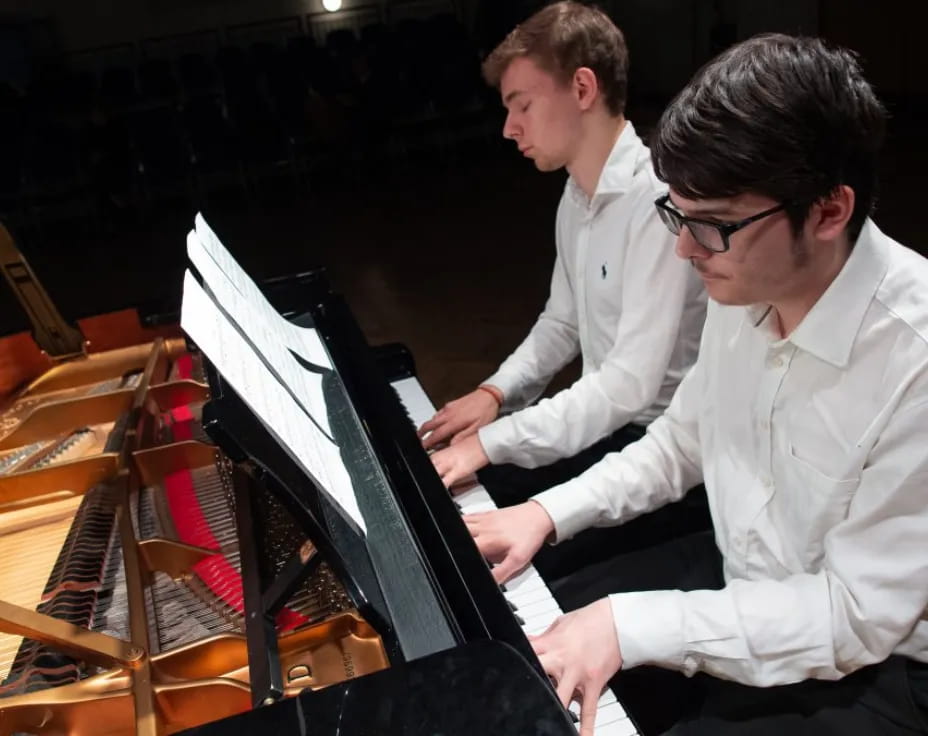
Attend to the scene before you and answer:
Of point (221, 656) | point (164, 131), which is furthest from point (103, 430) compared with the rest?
point (164, 131)

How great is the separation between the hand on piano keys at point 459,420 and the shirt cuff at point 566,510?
390mm

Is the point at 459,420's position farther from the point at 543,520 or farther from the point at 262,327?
the point at 262,327

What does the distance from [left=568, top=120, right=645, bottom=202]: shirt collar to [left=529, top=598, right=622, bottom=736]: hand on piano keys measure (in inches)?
44.4

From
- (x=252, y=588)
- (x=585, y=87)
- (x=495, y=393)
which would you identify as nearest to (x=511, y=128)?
(x=585, y=87)

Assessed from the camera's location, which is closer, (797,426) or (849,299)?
(849,299)

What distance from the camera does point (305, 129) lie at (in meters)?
6.98

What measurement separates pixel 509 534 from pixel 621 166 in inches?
40.5

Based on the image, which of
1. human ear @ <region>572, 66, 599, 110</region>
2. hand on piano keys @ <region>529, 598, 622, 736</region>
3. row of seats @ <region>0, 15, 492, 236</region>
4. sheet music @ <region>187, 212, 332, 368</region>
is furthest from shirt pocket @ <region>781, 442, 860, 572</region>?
row of seats @ <region>0, 15, 492, 236</region>

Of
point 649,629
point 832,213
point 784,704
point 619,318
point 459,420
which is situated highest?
point 619,318

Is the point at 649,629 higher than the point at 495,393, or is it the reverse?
the point at 495,393

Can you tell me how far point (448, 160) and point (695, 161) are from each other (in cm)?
684

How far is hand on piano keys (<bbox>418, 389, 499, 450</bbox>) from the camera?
1.87 meters

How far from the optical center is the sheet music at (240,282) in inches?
53.4

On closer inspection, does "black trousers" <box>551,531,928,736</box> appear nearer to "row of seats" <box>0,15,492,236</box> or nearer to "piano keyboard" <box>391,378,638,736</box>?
"piano keyboard" <box>391,378,638,736</box>
